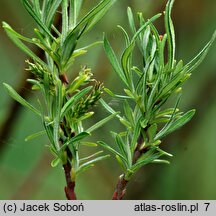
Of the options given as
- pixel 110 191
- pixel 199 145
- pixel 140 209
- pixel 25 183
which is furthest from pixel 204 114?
pixel 140 209

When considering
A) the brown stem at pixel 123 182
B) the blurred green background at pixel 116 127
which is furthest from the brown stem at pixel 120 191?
the blurred green background at pixel 116 127

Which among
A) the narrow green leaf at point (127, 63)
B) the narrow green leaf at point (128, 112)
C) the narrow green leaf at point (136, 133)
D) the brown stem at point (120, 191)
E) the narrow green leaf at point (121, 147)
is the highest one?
the narrow green leaf at point (127, 63)

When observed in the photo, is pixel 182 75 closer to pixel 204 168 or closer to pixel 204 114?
pixel 204 114

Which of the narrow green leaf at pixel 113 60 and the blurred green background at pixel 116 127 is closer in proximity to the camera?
the narrow green leaf at pixel 113 60

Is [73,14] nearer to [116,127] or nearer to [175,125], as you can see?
[175,125]

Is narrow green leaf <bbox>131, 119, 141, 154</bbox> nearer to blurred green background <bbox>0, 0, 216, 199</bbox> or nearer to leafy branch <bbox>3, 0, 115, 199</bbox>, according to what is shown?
leafy branch <bbox>3, 0, 115, 199</bbox>

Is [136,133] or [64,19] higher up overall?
[64,19]

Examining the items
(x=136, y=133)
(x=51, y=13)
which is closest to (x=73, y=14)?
(x=51, y=13)

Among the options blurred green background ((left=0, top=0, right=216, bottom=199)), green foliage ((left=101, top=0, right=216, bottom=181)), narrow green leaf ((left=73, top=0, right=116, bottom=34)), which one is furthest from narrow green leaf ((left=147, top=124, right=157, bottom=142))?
blurred green background ((left=0, top=0, right=216, bottom=199))

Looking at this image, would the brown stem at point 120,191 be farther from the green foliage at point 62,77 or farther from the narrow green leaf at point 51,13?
the narrow green leaf at point 51,13
